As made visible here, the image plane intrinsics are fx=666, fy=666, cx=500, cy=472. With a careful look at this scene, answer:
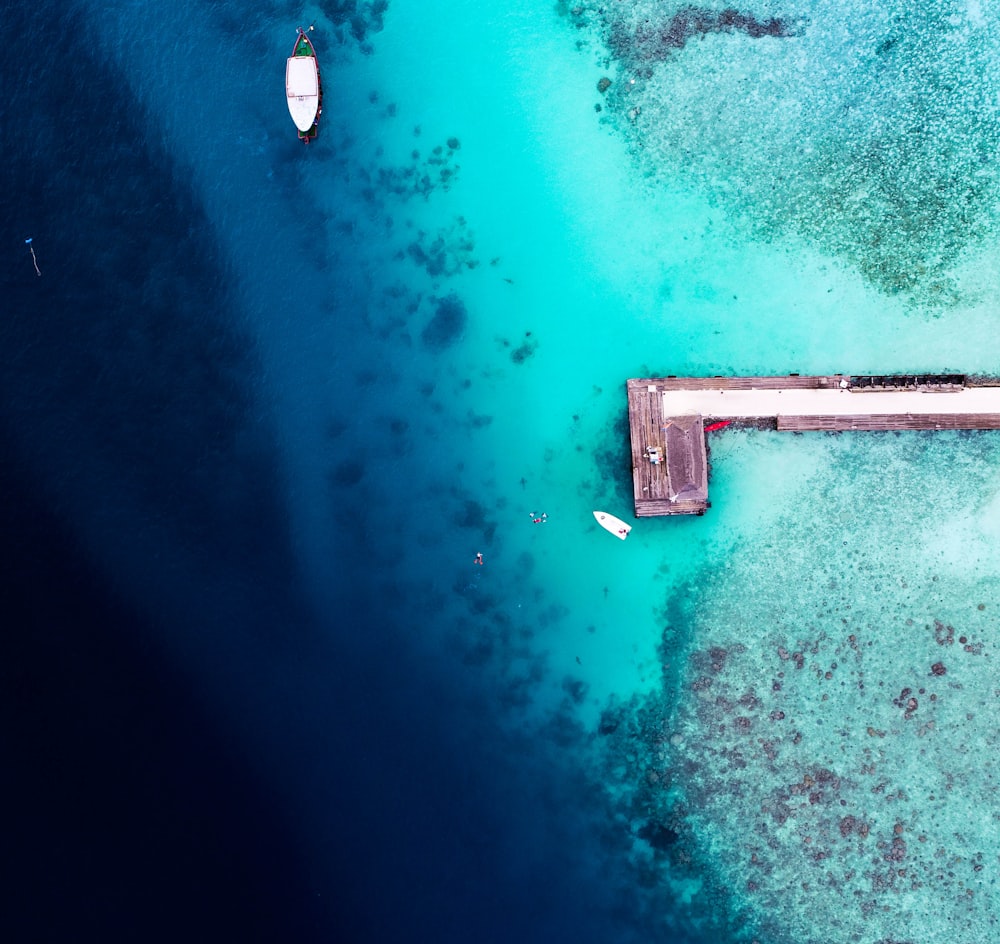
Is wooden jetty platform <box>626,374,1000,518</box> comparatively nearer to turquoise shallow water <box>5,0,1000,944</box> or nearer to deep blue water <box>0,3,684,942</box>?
turquoise shallow water <box>5,0,1000,944</box>

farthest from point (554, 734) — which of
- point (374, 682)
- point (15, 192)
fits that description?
point (15, 192)

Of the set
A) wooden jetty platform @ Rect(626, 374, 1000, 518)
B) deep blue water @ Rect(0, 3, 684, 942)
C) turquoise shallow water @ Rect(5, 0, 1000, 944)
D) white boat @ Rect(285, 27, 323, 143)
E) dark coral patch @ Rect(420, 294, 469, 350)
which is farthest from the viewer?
white boat @ Rect(285, 27, 323, 143)

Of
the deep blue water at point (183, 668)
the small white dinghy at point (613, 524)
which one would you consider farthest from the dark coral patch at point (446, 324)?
the small white dinghy at point (613, 524)

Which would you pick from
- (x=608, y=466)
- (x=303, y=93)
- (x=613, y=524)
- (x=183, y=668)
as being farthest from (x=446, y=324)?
(x=183, y=668)

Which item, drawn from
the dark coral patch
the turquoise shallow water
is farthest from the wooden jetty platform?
the dark coral patch

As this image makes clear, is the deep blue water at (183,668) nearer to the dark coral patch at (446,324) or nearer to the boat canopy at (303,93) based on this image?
the dark coral patch at (446,324)

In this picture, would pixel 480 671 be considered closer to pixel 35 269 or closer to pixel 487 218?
pixel 487 218
